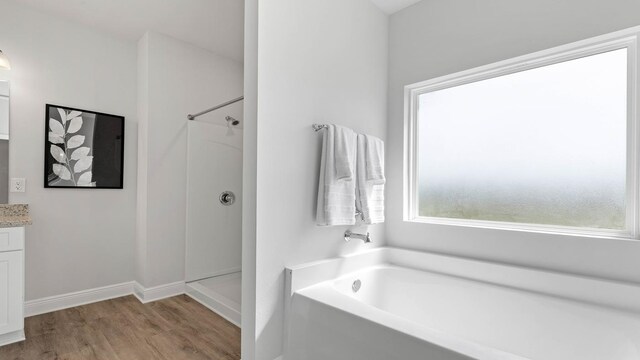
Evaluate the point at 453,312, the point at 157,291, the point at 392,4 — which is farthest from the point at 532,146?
the point at 157,291

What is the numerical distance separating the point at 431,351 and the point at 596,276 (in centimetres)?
116

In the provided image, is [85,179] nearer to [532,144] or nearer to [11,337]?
[11,337]

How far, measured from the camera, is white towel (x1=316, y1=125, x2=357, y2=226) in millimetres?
1760

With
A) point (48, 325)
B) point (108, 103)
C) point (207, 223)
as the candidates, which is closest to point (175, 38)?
point (108, 103)

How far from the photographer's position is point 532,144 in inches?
74.0

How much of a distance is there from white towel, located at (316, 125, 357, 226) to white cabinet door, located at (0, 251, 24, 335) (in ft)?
6.66

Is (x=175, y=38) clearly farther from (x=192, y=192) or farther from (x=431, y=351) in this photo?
(x=431, y=351)

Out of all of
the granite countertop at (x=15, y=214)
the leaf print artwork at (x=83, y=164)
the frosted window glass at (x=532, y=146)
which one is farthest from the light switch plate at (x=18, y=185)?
the frosted window glass at (x=532, y=146)

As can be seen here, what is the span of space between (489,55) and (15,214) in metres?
3.59

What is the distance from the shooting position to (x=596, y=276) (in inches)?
62.3

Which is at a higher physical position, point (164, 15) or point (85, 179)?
point (164, 15)

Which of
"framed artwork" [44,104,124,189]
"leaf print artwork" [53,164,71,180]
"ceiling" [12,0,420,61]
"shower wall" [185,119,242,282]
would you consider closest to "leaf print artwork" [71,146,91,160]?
"framed artwork" [44,104,124,189]

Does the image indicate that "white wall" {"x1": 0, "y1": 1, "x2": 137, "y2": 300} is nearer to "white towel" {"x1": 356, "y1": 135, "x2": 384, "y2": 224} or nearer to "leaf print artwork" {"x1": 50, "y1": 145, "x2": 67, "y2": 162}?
"leaf print artwork" {"x1": 50, "y1": 145, "x2": 67, "y2": 162}

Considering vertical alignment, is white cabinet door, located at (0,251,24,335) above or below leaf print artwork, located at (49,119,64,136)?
below
